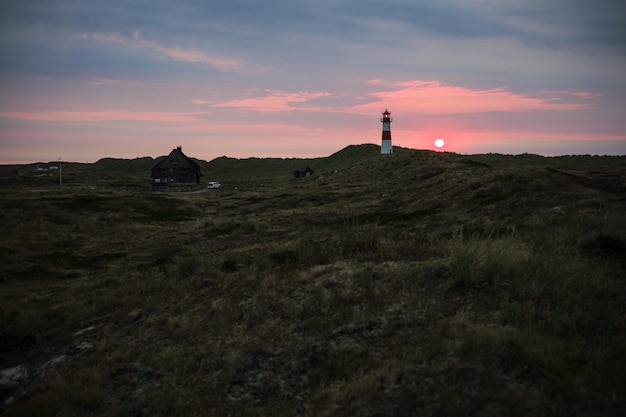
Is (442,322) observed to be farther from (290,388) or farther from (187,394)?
(187,394)

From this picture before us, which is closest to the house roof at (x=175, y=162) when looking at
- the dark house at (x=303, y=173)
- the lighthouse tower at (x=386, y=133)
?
the dark house at (x=303, y=173)

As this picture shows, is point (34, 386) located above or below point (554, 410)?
below

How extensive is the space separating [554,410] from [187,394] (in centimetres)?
649

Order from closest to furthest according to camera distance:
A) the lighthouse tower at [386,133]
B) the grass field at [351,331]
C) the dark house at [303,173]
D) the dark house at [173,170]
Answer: the grass field at [351,331], the lighthouse tower at [386,133], the dark house at [173,170], the dark house at [303,173]

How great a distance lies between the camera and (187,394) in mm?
8914

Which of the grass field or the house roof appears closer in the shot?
the grass field

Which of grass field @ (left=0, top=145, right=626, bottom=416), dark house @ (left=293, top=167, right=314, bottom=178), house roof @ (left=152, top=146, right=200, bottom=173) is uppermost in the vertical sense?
house roof @ (left=152, top=146, right=200, bottom=173)

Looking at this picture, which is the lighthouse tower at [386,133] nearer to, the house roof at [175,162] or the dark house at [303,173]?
the dark house at [303,173]

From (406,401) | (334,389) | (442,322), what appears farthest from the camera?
(442,322)

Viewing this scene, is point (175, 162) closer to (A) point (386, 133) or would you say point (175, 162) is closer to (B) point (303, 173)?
(B) point (303, 173)

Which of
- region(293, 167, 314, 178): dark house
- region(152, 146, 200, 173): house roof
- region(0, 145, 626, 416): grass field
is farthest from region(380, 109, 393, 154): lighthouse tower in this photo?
region(0, 145, 626, 416): grass field

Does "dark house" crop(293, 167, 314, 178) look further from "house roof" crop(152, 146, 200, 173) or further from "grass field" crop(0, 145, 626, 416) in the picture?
"grass field" crop(0, 145, 626, 416)

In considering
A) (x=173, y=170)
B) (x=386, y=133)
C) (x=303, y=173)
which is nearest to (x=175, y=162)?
(x=173, y=170)

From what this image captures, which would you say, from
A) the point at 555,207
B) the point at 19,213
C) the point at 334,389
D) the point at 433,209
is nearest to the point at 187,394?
the point at 334,389
